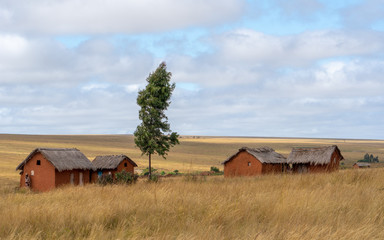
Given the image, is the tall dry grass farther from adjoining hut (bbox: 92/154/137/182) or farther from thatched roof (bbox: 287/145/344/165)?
adjoining hut (bbox: 92/154/137/182)

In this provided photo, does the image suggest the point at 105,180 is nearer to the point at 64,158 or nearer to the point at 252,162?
the point at 64,158

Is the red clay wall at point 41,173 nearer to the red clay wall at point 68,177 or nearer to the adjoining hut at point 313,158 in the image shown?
the red clay wall at point 68,177

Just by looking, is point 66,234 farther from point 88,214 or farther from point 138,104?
point 138,104

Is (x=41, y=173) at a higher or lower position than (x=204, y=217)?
lower

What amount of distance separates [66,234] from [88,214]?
2.67 feet

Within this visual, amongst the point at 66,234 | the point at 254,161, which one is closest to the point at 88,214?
the point at 66,234

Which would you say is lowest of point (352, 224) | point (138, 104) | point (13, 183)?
point (13, 183)

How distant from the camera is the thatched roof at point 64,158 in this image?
4488cm

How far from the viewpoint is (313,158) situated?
177ft

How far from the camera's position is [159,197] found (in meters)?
7.52

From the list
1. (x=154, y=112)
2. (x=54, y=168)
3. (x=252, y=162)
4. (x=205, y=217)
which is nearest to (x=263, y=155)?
(x=252, y=162)

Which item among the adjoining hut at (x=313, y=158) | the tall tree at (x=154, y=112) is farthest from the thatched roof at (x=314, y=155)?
the tall tree at (x=154, y=112)

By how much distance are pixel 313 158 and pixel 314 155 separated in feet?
1.95

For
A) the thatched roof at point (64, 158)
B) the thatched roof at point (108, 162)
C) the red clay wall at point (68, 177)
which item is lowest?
→ the red clay wall at point (68, 177)
